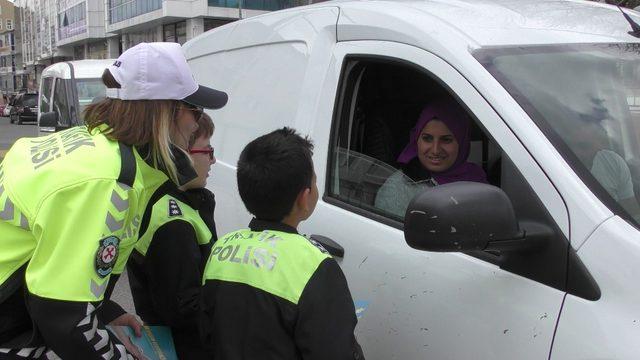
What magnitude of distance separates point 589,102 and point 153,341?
1.55 m

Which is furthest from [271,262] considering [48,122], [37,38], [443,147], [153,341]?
[37,38]

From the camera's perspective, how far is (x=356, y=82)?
8.00 feet

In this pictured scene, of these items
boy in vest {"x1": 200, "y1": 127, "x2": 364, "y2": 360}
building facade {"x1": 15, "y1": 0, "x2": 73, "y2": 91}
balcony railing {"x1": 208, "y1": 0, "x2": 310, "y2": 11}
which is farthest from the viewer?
building facade {"x1": 15, "y1": 0, "x2": 73, "y2": 91}

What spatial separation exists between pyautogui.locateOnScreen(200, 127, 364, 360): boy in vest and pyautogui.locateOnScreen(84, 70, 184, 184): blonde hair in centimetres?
23

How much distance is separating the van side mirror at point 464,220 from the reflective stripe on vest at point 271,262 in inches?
12.0

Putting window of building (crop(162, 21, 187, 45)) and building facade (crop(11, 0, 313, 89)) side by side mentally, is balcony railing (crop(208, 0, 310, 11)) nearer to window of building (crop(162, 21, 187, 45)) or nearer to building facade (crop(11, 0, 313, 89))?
building facade (crop(11, 0, 313, 89))

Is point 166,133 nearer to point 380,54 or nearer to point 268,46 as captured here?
point 380,54

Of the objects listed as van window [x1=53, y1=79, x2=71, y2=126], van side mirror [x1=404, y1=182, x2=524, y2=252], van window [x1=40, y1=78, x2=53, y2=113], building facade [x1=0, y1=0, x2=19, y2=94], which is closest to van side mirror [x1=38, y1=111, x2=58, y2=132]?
van window [x1=53, y1=79, x2=71, y2=126]

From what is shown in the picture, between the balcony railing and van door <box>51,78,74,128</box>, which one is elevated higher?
the balcony railing

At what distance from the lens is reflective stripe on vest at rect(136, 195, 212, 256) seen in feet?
6.48

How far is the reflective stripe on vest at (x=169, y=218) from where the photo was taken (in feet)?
6.48

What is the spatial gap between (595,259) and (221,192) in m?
2.00

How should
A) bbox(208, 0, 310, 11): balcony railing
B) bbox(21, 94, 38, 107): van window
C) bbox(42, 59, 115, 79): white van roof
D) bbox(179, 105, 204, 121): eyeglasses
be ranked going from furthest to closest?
1. bbox(208, 0, 310, 11): balcony railing
2. bbox(21, 94, 38, 107): van window
3. bbox(42, 59, 115, 79): white van roof
4. bbox(179, 105, 204, 121): eyeglasses

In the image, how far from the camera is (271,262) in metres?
1.63
